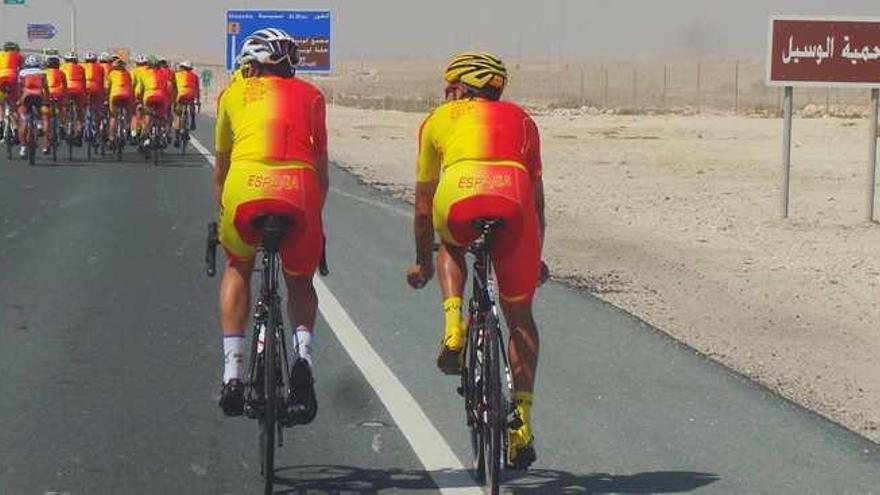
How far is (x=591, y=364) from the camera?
948 cm

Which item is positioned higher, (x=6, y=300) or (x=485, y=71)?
(x=485, y=71)

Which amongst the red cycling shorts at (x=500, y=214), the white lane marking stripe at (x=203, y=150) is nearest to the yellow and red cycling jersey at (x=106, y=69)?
the white lane marking stripe at (x=203, y=150)

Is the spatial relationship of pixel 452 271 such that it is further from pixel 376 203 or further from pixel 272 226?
pixel 376 203

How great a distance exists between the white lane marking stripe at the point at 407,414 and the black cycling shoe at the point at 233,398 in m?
0.94

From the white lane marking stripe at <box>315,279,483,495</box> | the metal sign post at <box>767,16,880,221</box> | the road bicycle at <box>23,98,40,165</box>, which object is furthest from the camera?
the road bicycle at <box>23,98,40,165</box>

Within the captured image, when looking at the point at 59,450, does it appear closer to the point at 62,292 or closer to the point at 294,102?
the point at 294,102

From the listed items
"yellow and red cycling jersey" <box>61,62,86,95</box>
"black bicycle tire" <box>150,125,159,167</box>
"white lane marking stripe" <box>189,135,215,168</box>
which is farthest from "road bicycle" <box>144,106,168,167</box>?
"yellow and red cycling jersey" <box>61,62,86,95</box>

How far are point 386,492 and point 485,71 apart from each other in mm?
1803

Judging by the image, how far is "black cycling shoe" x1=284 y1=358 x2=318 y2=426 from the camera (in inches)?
244

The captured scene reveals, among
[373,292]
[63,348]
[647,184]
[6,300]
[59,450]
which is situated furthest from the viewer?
[647,184]

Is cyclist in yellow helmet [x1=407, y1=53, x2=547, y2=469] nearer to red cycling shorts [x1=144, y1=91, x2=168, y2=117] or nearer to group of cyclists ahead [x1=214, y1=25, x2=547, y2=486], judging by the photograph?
group of cyclists ahead [x1=214, y1=25, x2=547, y2=486]

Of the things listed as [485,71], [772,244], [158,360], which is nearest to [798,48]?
[772,244]

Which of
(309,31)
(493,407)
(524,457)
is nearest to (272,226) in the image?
(493,407)

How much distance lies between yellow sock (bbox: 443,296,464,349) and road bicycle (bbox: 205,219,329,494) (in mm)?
597
